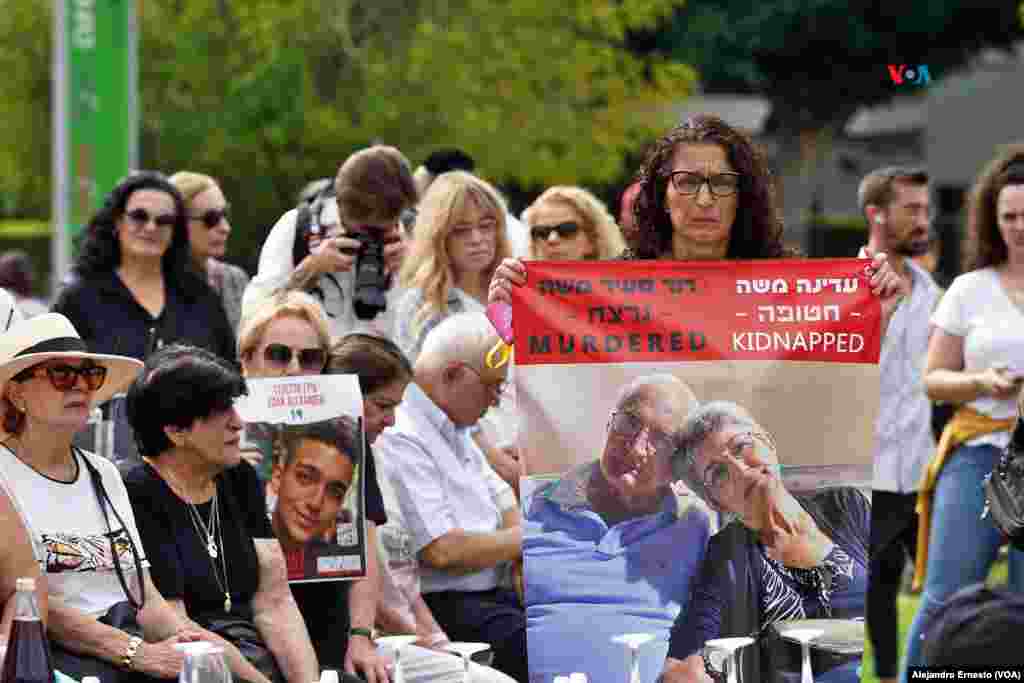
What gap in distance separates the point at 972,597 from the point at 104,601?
8.96ft

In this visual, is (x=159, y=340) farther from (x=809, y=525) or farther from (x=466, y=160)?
(x=809, y=525)

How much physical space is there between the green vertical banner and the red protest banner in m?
11.1

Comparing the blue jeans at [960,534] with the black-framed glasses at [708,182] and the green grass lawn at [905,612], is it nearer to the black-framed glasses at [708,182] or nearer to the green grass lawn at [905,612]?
the green grass lawn at [905,612]

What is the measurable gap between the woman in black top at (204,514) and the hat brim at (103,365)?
0.06 metres

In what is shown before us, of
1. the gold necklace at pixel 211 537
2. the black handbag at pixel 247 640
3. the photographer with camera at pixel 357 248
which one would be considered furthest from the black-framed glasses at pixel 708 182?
the photographer with camera at pixel 357 248

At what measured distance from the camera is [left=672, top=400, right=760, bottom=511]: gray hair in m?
5.03

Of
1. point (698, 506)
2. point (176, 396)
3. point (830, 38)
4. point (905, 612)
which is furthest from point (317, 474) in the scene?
point (830, 38)

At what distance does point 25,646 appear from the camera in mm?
4645

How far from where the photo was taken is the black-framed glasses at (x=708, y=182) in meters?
5.47

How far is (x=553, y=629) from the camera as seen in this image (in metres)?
5.06

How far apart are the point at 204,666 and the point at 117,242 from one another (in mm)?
3873

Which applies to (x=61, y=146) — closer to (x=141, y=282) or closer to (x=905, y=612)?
(x=905, y=612)

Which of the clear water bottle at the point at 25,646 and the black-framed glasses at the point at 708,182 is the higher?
the black-framed glasses at the point at 708,182

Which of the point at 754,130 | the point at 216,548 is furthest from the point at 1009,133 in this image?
the point at 216,548
